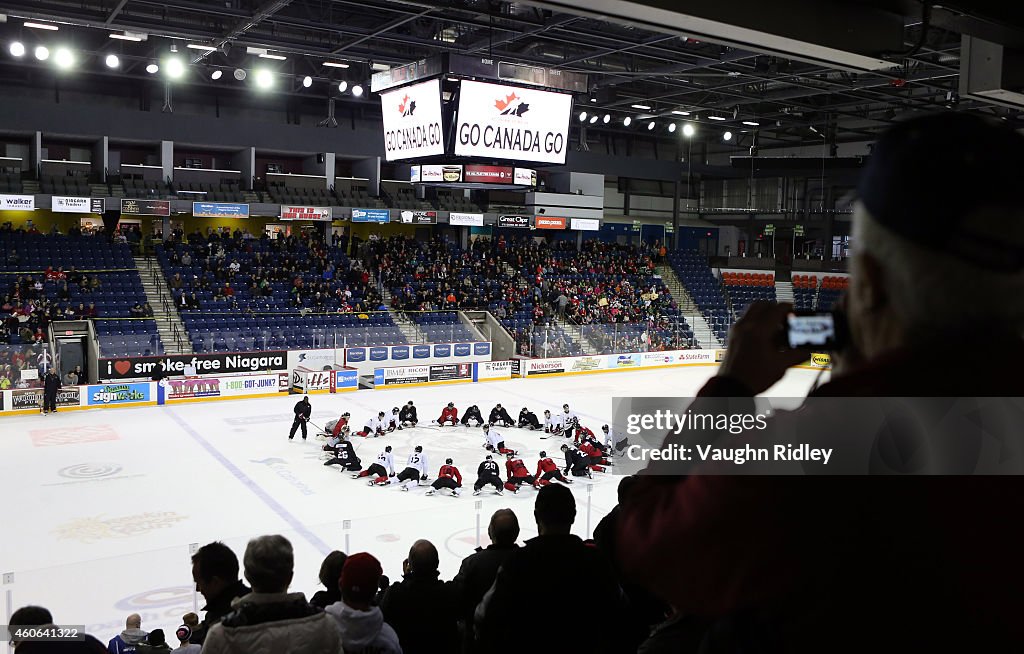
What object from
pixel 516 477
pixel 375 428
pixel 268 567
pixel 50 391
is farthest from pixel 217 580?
pixel 50 391

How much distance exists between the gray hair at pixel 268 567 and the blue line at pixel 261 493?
7.63 m

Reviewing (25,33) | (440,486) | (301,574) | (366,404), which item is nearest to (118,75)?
(25,33)

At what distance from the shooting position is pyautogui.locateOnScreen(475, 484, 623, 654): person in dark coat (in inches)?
105

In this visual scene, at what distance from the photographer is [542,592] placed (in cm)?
268

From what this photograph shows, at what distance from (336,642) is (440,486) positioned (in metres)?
13.1

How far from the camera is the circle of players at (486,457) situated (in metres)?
16.0

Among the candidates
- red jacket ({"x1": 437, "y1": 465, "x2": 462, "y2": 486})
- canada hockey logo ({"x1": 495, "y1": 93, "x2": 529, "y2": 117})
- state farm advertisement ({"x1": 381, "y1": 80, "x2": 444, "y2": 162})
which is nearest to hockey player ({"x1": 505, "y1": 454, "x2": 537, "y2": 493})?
red jacket ({"x1": 437, "y1": 465, "x2": 462, "y2": 486})

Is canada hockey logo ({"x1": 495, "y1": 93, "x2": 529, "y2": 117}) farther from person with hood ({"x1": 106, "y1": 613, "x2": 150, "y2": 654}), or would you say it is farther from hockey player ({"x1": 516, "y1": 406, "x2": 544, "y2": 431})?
person with hood ({"x1": 106, "y1": 613, "x2": 150, "y2": 654})

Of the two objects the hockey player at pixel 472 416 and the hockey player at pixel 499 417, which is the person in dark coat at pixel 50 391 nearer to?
the hockey player at pixel 472 416

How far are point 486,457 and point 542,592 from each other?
632 inches

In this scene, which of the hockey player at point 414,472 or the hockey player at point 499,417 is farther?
the hockey player at point 499,417

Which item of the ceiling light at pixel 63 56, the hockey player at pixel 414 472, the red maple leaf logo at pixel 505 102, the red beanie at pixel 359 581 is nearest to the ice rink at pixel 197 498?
the hockey player at pixel 414 472

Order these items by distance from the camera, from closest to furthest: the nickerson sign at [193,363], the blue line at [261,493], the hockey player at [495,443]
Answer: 1. the blue line at [261,493]
2. the hockey player at [495,443]
3. the nickerson sign at [193,363]

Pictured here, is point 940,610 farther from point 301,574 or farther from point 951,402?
point 301,574
